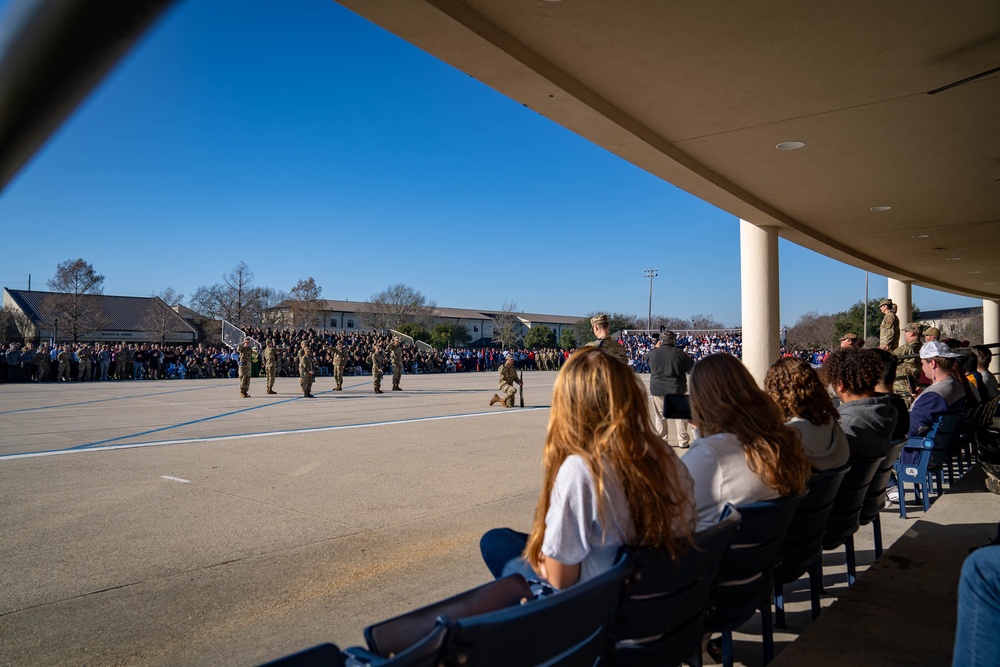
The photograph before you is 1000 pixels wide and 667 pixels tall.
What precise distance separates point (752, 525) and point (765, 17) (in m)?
3.57

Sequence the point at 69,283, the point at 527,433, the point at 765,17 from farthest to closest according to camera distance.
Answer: the point at 69,283
the point at 527,433
the point at 765,17

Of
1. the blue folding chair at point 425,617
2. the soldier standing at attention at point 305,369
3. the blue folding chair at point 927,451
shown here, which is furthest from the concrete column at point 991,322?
the blue folding chair at point 425,617

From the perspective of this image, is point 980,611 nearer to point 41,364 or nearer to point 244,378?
point 244,378

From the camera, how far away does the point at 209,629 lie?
3.79m

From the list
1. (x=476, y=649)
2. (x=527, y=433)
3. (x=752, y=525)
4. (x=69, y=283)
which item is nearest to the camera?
(x=476, y=649)

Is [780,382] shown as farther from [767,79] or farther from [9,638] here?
[9,638]

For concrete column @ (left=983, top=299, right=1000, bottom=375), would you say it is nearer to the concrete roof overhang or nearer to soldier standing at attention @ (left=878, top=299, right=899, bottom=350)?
soldier standing at attention @ (left=878, top=299, right=899, bottom=350)

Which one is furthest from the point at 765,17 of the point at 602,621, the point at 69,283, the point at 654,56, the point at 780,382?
the point at 69,283

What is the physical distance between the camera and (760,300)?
1055 cm

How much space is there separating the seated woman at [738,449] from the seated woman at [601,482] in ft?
1.23

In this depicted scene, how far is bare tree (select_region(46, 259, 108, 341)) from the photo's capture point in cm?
4247

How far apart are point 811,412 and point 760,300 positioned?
24.0ft

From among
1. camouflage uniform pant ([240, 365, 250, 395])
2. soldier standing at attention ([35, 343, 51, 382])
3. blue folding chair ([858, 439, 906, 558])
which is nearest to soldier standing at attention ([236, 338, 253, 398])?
camouflage uniform pant ([240, 365, 250, 395])

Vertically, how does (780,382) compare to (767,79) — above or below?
below
